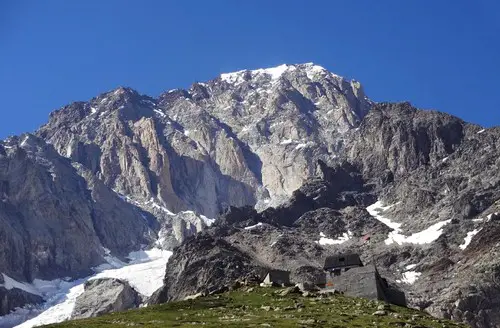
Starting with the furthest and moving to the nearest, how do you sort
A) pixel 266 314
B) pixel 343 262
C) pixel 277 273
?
1. pixel 343 262
2. pixel 277 273
3. pixel 266 314

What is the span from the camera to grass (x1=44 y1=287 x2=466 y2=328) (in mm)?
59062

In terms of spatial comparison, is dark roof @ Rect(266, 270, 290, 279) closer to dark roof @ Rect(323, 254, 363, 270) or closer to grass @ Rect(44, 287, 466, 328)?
dark roof @ Rect(323, 254, 363, 270)

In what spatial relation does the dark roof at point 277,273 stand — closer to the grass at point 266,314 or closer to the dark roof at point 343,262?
the dark roof at point 343,262

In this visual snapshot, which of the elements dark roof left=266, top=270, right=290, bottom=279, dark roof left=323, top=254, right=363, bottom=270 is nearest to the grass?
dark roof left=266, top=270, right=290, bottom=279

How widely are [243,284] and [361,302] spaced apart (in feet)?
81.9

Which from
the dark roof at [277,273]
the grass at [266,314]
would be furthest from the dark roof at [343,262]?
the grass at [266,314]

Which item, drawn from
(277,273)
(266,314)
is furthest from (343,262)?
(266,314)

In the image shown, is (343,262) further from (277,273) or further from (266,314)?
(266,314)

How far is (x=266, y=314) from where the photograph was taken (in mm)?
65812

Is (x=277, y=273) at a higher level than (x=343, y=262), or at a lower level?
lower

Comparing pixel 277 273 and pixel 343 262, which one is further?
pixel 343 262

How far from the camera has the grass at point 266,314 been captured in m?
59.1

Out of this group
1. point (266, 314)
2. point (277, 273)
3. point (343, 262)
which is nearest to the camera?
point (266, 314)

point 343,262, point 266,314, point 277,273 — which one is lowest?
point 266,314
